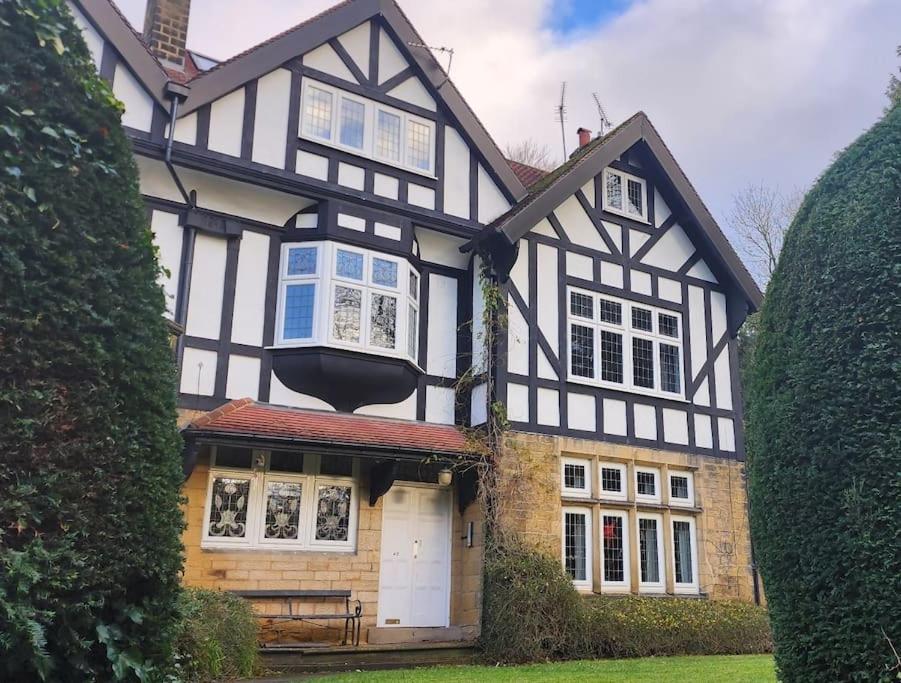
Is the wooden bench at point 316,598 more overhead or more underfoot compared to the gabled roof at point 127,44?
more underfoot

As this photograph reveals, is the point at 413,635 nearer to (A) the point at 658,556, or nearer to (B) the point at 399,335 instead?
(B) the point at 399,335

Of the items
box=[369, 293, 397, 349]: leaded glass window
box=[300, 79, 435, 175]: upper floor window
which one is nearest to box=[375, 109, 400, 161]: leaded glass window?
box=[300, 79, 435, 175]: upper floor window

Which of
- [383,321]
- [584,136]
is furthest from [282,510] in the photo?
[584,136]

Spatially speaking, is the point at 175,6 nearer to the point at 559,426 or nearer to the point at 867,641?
the point at 559,426

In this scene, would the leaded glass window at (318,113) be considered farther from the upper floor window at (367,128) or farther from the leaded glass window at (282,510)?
the leaded glass window at (282,510)

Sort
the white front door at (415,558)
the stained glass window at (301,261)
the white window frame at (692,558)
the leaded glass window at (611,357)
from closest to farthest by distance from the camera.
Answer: the stained glass window at (301,261)
the white front door at (415,558)
the white window frame at (692,558)
the leaded glass window at (611,357)

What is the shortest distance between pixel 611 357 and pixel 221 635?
26.1 ft

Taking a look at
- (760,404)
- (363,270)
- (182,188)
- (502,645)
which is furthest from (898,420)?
(182,188)

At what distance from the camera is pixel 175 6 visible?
1266 centimetres

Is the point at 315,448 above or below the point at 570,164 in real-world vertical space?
below

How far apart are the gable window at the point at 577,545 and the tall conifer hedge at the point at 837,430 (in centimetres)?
780

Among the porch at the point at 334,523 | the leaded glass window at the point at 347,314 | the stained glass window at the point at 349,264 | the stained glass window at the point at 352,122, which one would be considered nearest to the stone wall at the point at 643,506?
the porch at the point at 334,523

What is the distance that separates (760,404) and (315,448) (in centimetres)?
660

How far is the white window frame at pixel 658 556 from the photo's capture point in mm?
13336
